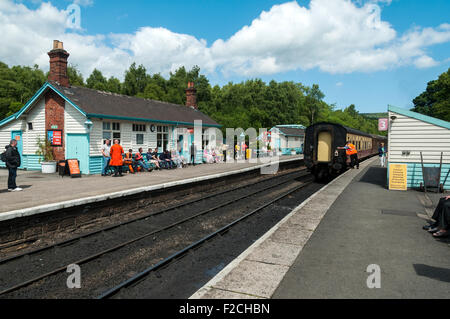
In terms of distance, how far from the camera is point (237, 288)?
4062mm

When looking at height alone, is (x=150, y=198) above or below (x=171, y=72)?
below

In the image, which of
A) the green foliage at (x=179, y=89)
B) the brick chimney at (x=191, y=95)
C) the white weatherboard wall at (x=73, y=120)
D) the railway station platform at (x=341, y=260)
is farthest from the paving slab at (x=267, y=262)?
the green foliage at (x=179, y=89)

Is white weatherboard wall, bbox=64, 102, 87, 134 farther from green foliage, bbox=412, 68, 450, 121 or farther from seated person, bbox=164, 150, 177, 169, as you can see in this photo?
green foliage, bbox=412, 68, 450, 121

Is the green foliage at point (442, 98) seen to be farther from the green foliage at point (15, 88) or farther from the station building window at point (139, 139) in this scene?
the green foliage at point (15, 88)

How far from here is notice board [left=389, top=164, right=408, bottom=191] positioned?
40.5 ft

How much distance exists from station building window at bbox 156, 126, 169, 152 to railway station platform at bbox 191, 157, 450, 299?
12918 mm

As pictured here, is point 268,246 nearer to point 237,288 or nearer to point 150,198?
point 237,288

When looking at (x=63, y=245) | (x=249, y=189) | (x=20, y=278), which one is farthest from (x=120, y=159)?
(x=20, y=278)

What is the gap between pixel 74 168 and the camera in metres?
14.2

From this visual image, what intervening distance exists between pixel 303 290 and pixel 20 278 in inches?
181

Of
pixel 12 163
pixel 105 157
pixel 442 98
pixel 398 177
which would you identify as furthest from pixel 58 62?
pixel 442 98

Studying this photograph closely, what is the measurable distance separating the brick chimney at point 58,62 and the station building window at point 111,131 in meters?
3.54

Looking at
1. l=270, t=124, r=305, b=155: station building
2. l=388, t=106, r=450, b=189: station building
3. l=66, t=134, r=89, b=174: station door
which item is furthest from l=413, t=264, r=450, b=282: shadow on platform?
l=270, t=124, r=305, b=155: station building

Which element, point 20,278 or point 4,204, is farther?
point 4,204
